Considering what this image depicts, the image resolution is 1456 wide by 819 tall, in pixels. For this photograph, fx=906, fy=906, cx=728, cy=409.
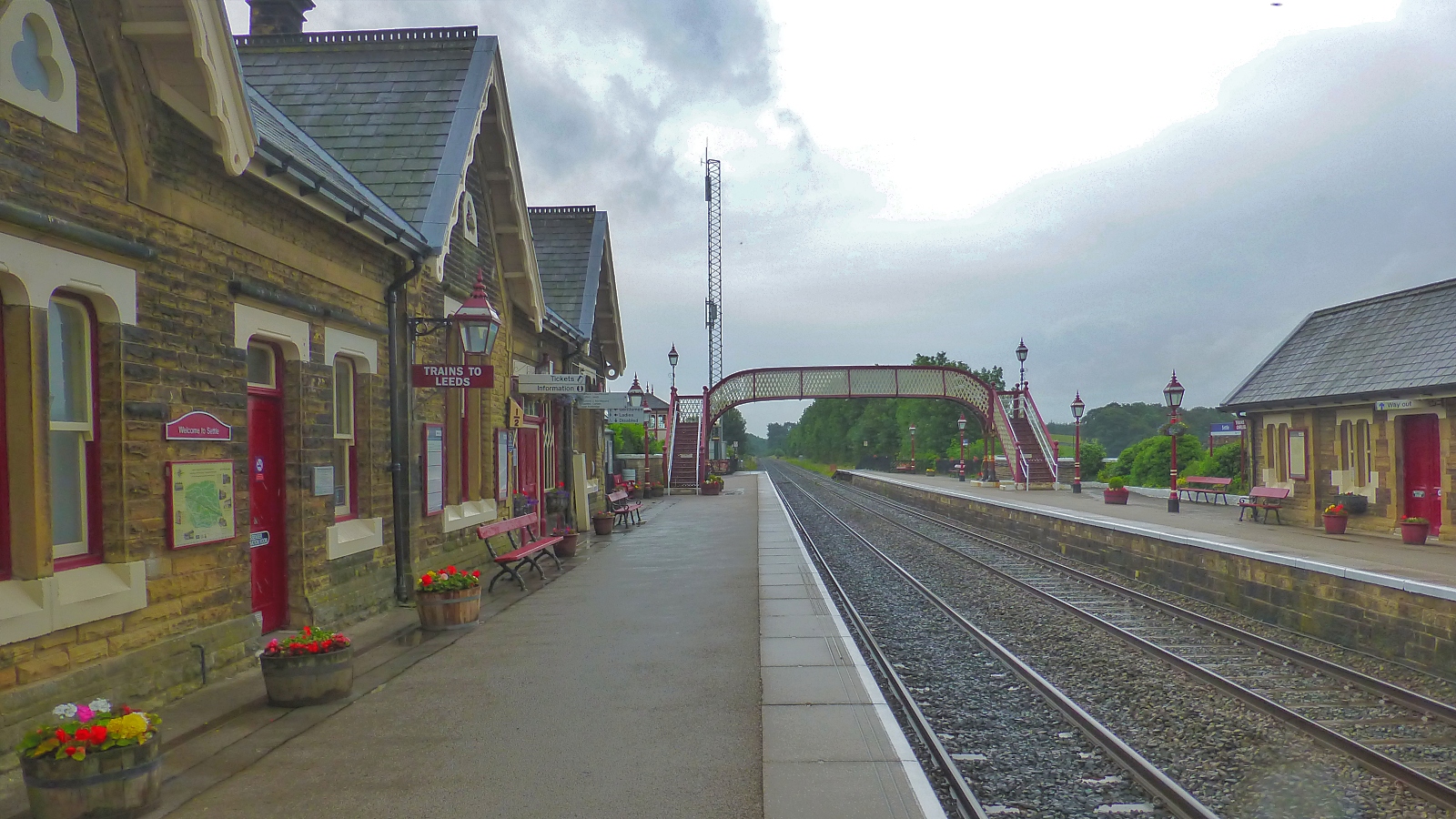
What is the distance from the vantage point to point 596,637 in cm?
893

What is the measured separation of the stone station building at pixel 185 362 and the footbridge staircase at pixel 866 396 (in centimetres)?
2797

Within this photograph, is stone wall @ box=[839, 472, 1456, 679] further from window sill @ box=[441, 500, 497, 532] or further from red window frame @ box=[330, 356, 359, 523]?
red window frame @ box=[330, 356, 359, 523]

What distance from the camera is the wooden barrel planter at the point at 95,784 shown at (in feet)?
13.8

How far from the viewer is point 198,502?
256 inches

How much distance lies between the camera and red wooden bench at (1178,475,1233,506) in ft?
85.4

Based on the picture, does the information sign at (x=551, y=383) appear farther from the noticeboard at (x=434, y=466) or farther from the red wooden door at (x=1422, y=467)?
the red wooden door at (x=1422, y=467)

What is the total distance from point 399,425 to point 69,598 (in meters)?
4.98

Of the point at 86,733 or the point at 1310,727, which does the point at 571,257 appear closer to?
the point at 1310,727

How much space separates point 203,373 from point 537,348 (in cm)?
1047

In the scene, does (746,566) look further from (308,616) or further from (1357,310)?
(1357,310)

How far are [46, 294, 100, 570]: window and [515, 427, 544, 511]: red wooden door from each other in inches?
394

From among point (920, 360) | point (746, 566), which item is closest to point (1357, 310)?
point (746, 566)

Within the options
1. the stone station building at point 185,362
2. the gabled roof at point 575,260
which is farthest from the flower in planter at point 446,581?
the gabled roof at point 575,260

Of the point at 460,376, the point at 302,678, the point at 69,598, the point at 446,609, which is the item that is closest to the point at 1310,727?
the point at 302,678
